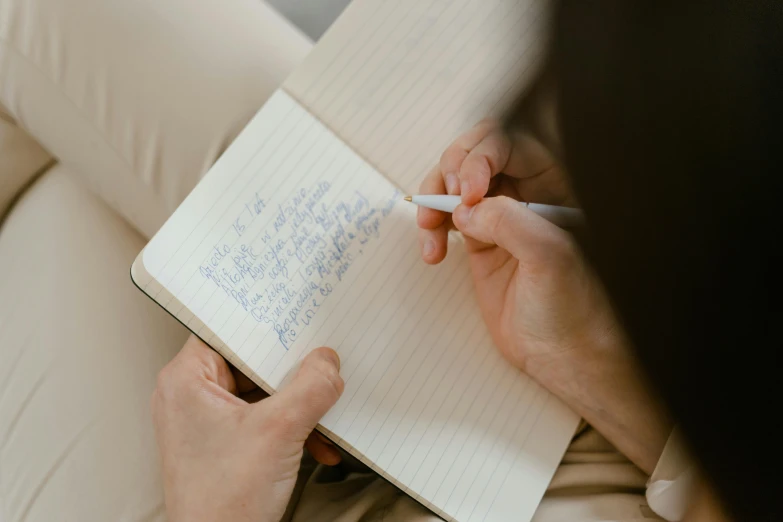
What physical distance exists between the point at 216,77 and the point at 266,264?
0.87 feet

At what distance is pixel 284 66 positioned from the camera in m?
0.67

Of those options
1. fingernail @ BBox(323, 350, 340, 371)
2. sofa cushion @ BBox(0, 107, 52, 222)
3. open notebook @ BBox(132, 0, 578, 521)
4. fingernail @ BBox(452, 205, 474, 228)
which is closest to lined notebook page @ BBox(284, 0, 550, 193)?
open notebook @ BBox(132, 0, 578, 521)

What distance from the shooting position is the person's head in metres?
0.17

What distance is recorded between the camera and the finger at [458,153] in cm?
56

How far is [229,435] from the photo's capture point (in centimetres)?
49

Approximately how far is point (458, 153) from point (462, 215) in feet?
0.27

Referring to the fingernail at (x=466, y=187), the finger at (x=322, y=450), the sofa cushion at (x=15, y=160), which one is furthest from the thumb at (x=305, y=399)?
the sofa cushion at (x=15, y=160)

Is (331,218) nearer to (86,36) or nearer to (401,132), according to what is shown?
(401,132)

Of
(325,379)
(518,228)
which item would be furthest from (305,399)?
(518,228)

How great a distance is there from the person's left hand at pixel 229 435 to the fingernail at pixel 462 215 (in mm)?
174

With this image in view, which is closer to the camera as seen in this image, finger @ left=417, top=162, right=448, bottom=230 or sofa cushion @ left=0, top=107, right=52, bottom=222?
Answer: finger @ left=417, top=162, right=448, bottom=230

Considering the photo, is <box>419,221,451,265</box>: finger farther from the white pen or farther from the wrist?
the wrist

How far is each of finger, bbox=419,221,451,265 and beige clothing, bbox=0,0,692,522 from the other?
0.25 meters

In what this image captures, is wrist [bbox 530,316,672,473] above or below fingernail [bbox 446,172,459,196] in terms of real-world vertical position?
below
